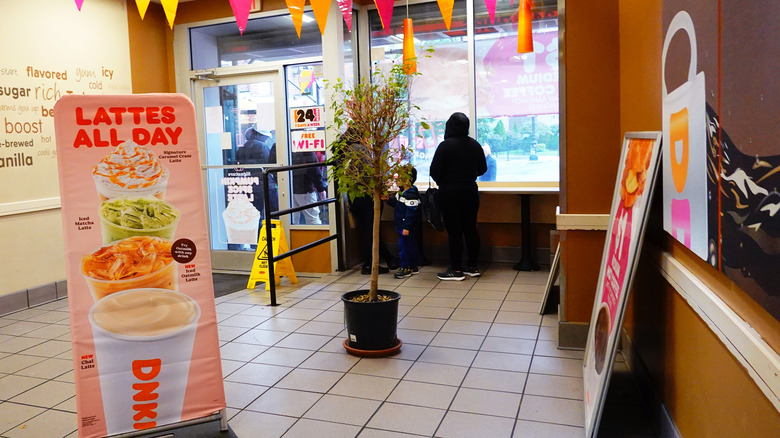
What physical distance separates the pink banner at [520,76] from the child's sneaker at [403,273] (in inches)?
72.6

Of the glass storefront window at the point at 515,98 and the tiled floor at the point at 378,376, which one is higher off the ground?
the glass storefront window at the point at 515,98

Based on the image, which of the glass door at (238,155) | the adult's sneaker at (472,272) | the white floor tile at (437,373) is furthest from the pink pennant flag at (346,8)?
the white floor tile at (437,373)

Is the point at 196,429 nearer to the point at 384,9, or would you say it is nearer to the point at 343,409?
the point at 343,409

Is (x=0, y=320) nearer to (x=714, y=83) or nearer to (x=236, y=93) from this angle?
(x=236, y=93)

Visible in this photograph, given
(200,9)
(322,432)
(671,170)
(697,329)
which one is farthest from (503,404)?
(200,9)

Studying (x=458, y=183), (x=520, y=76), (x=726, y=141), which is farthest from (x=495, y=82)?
(x=726, y=141)

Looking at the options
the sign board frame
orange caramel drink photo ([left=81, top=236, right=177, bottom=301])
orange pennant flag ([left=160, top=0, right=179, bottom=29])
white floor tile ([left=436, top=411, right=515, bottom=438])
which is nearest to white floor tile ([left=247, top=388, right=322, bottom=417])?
white floor tile ([left=436, top=411, right=515, bottom=438])

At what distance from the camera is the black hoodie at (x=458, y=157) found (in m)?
5.83

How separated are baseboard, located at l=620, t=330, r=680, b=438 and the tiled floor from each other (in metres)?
0.06

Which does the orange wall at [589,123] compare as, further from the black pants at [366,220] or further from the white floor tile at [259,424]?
the black pants at [366,220]

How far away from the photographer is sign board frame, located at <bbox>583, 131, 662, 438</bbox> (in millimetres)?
2482

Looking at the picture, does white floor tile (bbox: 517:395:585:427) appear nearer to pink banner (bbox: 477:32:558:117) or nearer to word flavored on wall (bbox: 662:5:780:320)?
word flavored on wall (bbox: 662:5:780:320)

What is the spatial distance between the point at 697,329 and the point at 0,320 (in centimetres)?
495

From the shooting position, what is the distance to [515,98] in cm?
650
